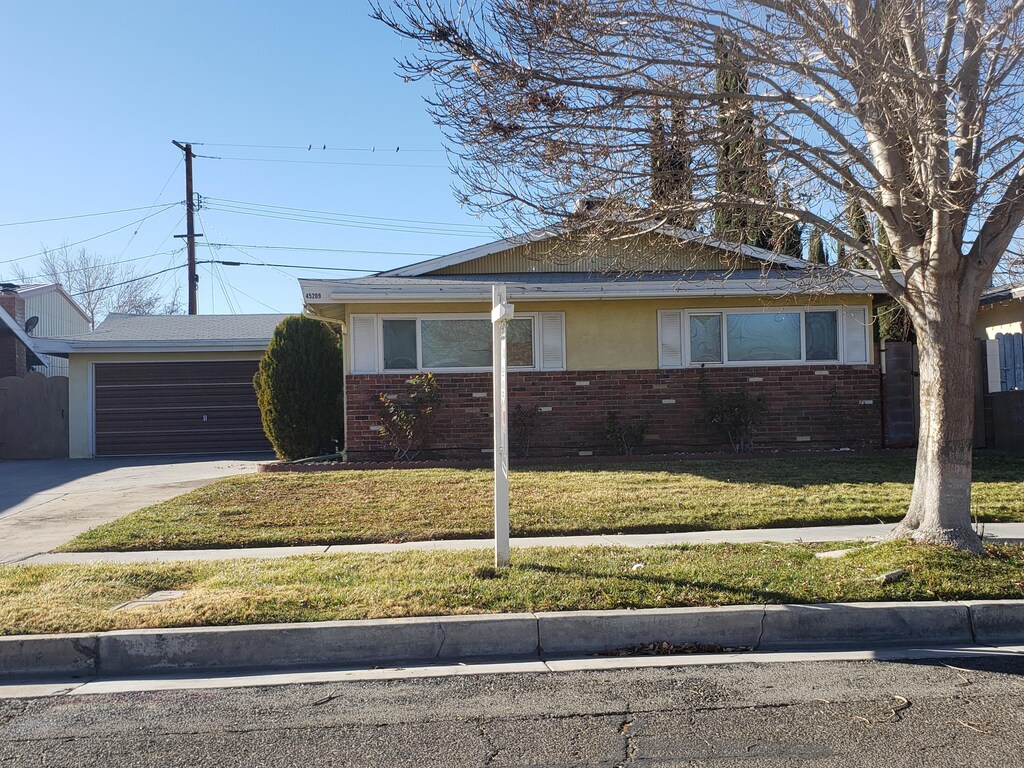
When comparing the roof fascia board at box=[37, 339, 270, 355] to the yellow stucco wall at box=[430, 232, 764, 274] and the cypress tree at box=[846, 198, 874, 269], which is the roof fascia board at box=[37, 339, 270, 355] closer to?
the yellow stucco wall at box=[430, 232, 764, 274]

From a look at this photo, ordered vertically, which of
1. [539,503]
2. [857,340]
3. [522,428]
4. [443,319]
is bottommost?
[539,503]

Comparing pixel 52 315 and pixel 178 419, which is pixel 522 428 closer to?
pixel 178 419

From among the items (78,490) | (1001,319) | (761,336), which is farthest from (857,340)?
(78,490)

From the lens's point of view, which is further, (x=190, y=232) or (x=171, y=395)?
(x=190, y=232)

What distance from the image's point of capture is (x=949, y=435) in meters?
7.75

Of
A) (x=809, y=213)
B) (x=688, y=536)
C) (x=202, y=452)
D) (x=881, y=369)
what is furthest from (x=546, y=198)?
(x=202, y=452)

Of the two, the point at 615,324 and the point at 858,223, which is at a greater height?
the point at 858,223

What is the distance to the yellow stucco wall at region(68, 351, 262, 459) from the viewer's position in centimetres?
2016

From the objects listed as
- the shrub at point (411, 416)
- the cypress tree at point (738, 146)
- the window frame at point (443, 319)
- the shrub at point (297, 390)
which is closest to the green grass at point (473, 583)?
the cypress tree at point (738, 146)

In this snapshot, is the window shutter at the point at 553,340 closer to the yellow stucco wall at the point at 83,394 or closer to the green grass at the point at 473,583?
the green grass at the point at 473,583

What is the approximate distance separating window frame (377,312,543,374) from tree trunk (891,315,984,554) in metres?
8.35

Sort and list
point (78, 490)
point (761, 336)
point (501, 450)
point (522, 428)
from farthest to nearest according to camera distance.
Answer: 1. point (761, 336)
2. point (522, 428)
3. point (78, 490)
4. point (501, 450)

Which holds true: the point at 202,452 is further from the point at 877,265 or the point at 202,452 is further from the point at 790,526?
Answer: the point at 877,265

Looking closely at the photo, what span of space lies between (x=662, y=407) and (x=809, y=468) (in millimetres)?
2937
